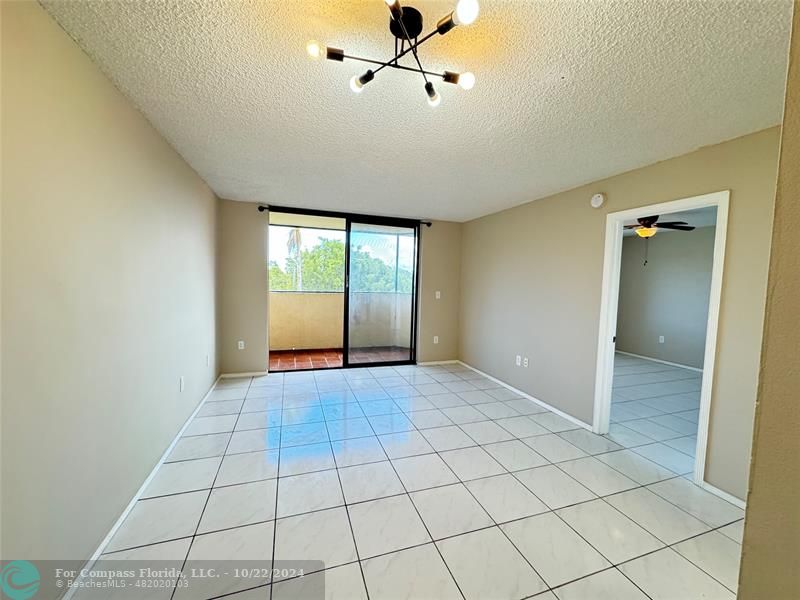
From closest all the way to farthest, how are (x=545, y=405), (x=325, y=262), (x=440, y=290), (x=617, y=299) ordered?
(x=617, y=299)
(x=545, y=405)
(x=440, y=290)
(x=325, y=262)

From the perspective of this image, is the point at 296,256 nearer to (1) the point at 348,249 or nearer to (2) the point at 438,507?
(1) the point at 348,249

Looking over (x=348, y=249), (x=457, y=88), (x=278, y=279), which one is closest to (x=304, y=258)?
(x=278, y=279)

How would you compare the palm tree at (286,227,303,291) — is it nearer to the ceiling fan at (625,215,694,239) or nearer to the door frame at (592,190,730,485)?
the door frame at (592,190,730,485)

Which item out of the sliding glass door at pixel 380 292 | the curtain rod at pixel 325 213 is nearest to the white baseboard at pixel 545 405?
the sliding glass door at pixel 380 292

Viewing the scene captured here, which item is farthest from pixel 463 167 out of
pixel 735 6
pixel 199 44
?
pixel 199 44

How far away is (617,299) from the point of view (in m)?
2.80

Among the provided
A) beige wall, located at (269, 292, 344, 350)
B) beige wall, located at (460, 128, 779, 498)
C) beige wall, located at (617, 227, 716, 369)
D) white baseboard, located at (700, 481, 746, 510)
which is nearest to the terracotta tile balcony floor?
beige wall, located at (269, 292, 344, 350)

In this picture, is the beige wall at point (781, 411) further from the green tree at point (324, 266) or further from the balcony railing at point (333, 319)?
the green tree at point (324, 266)

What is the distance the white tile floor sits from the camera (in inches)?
56.8

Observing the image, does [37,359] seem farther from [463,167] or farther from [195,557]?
[463,167]

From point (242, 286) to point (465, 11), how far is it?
3.96 m

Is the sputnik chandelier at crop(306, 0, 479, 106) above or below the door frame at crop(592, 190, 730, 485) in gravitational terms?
above

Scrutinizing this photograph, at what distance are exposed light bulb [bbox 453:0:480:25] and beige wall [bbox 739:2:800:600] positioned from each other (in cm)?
75

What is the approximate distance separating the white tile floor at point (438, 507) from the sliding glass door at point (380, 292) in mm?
1828
